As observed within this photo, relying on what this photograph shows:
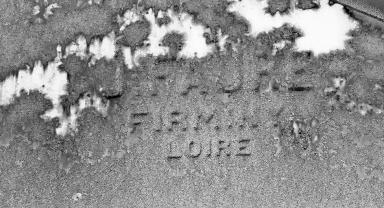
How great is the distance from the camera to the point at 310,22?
1243mm

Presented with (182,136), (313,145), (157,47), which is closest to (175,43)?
(157,47)

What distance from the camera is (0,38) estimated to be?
133 cm

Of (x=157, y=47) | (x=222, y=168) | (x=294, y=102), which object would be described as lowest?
(x=222, y=168)

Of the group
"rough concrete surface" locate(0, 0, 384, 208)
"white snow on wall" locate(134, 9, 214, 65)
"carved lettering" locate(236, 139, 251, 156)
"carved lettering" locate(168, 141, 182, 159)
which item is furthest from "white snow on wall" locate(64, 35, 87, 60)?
"carved lettering" locate(236, 139, 251, 156)

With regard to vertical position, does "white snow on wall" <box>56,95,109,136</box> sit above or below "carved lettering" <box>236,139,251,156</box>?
above

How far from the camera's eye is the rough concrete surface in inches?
47.1

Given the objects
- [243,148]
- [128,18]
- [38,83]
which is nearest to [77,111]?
[38,83]

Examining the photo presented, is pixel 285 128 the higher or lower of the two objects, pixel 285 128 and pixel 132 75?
the lower

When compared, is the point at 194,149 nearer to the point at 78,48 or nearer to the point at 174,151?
the point at 174,151

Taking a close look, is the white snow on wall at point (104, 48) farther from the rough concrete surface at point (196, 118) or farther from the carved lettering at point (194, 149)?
the carved lettering at point (194, 149)

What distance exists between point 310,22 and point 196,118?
0.93ft

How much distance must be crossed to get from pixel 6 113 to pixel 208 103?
40 cm

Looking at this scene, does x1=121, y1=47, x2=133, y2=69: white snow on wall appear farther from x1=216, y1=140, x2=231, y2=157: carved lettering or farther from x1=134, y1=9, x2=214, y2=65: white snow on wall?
x1=216, y1=140, x2=231, y2=157: carved lettering

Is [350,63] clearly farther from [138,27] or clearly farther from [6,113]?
[6,113]
